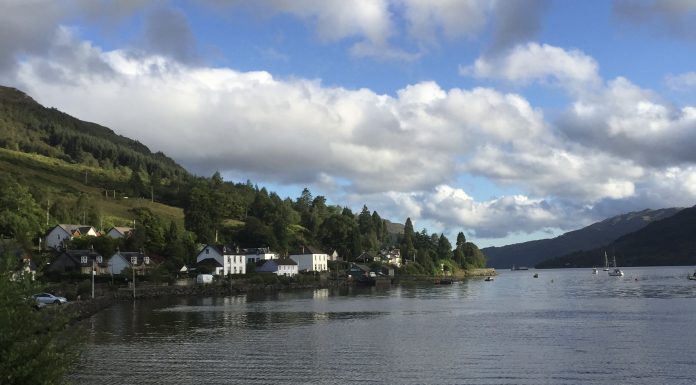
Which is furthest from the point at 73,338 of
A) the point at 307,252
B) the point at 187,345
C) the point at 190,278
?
the point at 307,252

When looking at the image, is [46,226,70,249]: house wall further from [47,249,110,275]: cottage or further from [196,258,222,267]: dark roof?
[196,258,222,267]: dark roof

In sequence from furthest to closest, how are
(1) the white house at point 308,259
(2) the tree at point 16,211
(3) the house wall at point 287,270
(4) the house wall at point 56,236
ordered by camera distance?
1. (1) the white house at point 308,259
2. (3) the house wall at point 287,270
3. (4) the house wall at point 56,236
4. (2) the tree at point 16,211

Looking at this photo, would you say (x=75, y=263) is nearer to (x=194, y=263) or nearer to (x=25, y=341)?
(x=194, y=263)

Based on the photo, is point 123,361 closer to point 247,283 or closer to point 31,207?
point 247,283

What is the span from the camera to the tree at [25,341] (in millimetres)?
17594

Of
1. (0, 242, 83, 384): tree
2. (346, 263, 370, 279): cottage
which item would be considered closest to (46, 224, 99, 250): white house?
(346, 263, 370, 279): cottage

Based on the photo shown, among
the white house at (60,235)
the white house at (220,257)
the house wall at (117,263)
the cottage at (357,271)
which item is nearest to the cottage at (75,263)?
the house wall at (117,263)

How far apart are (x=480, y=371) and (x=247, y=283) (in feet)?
356

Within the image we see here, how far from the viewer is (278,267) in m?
169

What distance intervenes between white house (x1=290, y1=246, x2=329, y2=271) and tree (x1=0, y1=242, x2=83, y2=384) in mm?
167698

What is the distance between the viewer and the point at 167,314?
78.0 metres

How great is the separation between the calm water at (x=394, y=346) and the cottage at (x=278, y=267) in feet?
278

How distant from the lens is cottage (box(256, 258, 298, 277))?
168 m

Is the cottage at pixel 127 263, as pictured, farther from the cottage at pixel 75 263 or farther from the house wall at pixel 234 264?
the house wall at pixel 234 264
